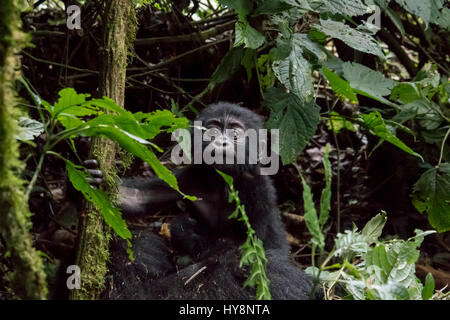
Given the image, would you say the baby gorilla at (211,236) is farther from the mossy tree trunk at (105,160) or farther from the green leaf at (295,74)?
the green leaf at (295,74)

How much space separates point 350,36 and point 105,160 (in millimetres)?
1672

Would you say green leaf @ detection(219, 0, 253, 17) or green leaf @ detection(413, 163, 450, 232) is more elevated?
green leaf @ detection(219, 0, 253, 17)

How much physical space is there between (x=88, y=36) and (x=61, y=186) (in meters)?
1.39

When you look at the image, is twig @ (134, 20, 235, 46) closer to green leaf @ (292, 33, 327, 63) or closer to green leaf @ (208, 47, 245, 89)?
green leaf @ (208, 47, 245, 89)

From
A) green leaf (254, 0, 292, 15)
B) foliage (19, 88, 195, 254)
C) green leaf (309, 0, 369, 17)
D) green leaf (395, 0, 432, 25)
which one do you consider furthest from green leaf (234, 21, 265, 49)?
green leaf (395, 0, 432, 25)

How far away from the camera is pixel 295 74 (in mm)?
2684

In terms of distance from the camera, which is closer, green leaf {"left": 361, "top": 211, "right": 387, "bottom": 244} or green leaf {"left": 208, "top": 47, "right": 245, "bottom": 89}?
green leaf {"left": 361, "top": 211, "right": 387, "bottom": 244}

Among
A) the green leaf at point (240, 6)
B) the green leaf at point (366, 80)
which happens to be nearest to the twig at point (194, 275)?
the green leaf at point (240, 6)

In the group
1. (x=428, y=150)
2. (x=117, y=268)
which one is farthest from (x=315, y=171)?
(x=117, y=268)

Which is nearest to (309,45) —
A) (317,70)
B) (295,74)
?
(295,74)

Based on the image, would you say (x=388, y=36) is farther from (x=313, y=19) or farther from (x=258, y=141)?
(x=258, y=141)

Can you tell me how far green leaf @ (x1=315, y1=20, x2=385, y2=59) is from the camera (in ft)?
9.34

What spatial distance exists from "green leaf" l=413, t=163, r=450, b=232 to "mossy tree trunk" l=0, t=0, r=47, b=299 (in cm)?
289

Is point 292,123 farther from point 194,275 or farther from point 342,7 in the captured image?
point 194,275
